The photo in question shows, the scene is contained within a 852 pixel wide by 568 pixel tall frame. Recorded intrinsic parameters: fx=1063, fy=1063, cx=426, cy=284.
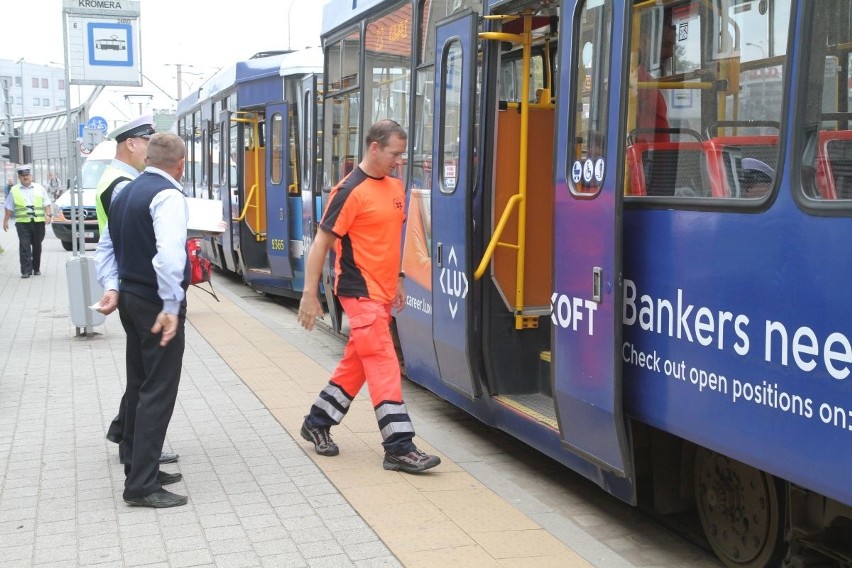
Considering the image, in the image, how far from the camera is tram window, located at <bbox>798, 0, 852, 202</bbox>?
346cm

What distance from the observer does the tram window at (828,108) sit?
11.3ft

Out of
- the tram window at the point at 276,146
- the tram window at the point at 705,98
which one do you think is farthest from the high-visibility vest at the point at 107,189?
the tram window at the point at 276,146

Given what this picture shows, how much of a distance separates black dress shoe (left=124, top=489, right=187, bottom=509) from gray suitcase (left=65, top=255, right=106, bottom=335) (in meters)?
5.95

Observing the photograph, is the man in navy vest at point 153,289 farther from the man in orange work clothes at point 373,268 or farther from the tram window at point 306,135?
the tram window at point 306,135

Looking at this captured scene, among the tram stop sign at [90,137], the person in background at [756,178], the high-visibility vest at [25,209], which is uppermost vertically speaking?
the tram stop sign at [90,137]

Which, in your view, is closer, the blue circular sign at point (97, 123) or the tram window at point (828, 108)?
the tram window at point (828, 108)

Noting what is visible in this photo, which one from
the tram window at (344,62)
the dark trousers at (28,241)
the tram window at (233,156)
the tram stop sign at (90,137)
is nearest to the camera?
the tram window at (344,62)

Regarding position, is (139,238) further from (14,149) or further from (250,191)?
(14,149)

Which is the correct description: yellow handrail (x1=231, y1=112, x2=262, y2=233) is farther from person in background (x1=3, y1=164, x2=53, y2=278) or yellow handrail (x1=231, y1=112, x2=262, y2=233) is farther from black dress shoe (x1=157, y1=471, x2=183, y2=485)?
black dress shoe (x1=157, y1=471, x2=183, y2=485)

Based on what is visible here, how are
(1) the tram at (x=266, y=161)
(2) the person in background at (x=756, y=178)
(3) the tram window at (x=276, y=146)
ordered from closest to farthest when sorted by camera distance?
(2) the person in background at (x=756, y=178) → (1) the tram at (x=266, y=161) → (3) the tram window at (x=276, y=146)

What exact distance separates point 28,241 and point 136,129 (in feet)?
43.9

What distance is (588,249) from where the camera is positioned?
4801mm

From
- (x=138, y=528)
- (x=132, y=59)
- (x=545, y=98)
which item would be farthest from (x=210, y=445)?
(x=132, y=59)

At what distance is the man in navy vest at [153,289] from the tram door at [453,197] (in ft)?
5.76
